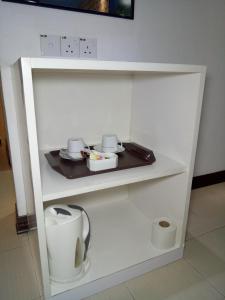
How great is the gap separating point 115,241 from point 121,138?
21.6 inches

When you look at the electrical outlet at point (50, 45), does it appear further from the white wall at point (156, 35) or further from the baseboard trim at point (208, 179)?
the baseboard trim at point (208, 179)

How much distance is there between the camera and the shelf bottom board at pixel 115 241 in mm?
928

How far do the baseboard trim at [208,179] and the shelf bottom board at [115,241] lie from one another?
26.6 inches

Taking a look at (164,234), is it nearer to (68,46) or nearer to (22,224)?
(22,224)

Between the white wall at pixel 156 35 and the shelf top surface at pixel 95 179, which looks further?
the white wall at pixel 156 35

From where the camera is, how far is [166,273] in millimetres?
999

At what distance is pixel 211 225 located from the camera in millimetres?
1346

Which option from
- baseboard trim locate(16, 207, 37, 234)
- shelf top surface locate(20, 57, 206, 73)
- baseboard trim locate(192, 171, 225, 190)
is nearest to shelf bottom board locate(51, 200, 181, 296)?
baseboard trim locate(16, 207, 37, 234)

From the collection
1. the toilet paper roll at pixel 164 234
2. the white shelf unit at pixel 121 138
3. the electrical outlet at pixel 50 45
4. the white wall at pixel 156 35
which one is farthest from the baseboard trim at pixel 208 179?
the electrical outlet at pixel 50 45

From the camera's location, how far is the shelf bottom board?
0.93 metres

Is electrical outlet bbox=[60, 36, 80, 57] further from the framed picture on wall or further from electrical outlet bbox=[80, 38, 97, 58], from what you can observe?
the framed picture on wall

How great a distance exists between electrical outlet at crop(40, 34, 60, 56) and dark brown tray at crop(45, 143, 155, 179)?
44 cm

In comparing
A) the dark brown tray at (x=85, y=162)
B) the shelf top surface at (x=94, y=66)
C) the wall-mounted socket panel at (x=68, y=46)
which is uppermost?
the wall-mounted socket panel at (x=68, y=46)

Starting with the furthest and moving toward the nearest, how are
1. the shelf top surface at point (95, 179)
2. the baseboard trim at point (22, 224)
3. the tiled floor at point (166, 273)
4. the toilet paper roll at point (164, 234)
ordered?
the baseboard trim at point (22, 224) → the toilet paper roll at point (164, 234) → the tiled floor at point (166, 273) → the shelf top surface at point (95, 179)
